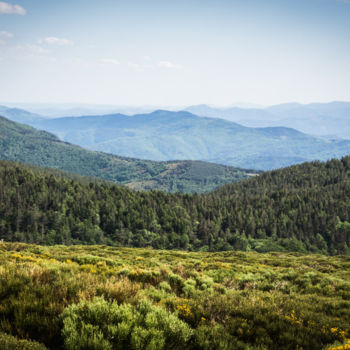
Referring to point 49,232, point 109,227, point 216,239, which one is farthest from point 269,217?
point 49,232

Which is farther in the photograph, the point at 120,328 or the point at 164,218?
the point at 164,218

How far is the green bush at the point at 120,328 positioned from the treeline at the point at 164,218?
3693 inches

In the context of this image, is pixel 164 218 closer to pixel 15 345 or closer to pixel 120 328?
pixel 120 328

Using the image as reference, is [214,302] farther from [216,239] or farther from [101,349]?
[216,239]

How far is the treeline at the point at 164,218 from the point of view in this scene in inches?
3824

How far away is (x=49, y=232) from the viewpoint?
93312 mm

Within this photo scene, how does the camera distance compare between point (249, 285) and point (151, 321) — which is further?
point (249, 285)

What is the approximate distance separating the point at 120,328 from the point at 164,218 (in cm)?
10784

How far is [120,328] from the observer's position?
4.91 meters

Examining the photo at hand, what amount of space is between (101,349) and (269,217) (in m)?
132

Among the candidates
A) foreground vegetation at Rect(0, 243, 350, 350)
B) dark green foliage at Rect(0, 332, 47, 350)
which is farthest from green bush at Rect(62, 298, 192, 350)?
dark green foliage at Rect(0, 332, 47, 350)

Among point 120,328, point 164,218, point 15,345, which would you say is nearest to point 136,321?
point 120,328

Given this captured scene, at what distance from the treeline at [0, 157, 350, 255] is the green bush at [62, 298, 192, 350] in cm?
9380

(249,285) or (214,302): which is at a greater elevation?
(214,302)
